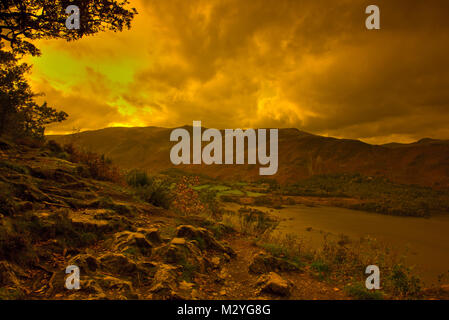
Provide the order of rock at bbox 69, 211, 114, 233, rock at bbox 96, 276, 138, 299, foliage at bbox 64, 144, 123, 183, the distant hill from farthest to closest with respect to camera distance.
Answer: the distant hill
foliage at bbox 64, 144, 123, 183
rock at bbox 69, 211, 114, 233
rock at bbox 96, 276, 138, 299

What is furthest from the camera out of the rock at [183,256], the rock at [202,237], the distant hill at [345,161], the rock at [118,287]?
the distant hill at [345,161]

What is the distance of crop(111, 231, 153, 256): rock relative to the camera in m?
4.16

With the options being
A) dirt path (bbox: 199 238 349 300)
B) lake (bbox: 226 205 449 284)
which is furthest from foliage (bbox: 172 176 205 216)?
dirt path (bbox: 199 238 349 300)

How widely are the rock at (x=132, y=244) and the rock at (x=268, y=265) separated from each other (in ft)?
6.79

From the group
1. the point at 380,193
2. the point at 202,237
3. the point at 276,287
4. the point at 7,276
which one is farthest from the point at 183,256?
the point at 380,193

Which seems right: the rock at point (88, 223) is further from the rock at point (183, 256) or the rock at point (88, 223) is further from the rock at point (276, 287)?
the rock at point (276, 287)

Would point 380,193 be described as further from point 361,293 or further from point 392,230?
point 361,293

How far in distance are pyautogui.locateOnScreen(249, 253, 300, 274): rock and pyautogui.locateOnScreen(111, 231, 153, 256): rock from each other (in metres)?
2.07

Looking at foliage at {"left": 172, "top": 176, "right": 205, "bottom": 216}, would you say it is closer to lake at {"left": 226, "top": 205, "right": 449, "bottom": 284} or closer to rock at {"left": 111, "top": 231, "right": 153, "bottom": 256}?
lake at {"left": 226, "top": 205, "right": 449, "bottom": 284}

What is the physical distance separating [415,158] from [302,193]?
19.8 m

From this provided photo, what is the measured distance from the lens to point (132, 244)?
429 centimetres

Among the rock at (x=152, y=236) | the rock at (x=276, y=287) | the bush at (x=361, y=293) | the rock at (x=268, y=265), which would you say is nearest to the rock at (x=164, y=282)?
the rock at (x=152, y=236)

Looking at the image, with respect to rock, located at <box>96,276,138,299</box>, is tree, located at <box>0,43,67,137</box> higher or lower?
higher

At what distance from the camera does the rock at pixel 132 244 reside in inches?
164
